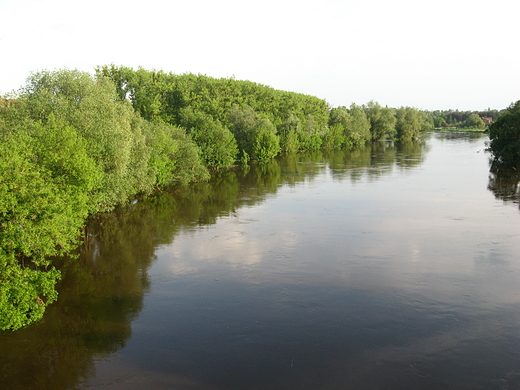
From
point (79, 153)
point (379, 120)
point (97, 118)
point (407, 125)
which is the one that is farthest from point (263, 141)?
point (407, 125)

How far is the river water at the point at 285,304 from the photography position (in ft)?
53.1

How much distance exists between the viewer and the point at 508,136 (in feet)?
221

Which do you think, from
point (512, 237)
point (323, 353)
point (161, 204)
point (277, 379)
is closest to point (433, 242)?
point (512, 237)

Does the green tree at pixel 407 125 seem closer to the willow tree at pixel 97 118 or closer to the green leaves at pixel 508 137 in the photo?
the green leaves at pixel 508 137

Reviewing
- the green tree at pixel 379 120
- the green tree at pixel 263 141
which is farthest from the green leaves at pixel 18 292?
the green tree at pixel 379 120

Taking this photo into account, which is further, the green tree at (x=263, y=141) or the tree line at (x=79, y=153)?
the green tree at (x=263, y=141)

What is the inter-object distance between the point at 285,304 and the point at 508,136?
202 feet

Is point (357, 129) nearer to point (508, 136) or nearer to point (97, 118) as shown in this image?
point (508, 136)

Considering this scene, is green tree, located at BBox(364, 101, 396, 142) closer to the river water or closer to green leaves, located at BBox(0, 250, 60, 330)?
the river water

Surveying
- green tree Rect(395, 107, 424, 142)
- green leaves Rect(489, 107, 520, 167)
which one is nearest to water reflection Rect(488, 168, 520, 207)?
green leaves Rect(489, 107, 520, 167)

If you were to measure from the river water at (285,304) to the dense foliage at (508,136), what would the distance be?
29.8m

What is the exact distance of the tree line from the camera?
18547 millimetres

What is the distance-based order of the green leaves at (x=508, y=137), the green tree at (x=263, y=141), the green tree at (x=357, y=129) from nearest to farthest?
1. the green leaves at (x=508, y=137)
2. the green tree at (x=263, y=141)
3. the green tree at (x=357, y=129)

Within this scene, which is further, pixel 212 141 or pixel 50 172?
pixel 212 141
